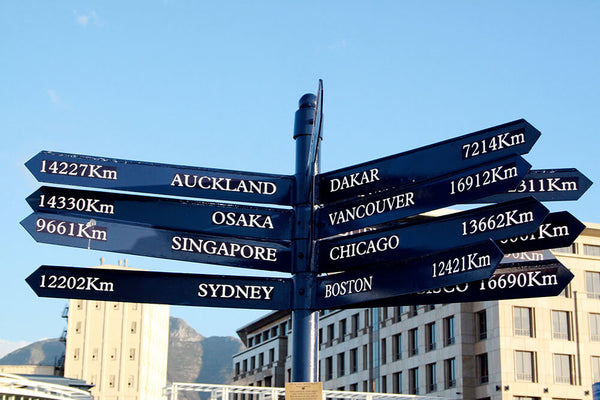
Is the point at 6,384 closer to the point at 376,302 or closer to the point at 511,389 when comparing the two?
the point at 376,302

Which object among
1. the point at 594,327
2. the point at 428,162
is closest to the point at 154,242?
the point at 428,162

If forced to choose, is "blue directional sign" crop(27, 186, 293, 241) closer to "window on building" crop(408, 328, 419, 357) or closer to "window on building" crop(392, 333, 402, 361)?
"window on building" crop(408, 328, 419, 357)

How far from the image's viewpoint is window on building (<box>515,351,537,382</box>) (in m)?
62.4

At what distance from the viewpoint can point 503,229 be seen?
7.57 meters

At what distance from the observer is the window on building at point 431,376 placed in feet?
224

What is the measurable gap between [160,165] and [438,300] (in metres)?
3.28

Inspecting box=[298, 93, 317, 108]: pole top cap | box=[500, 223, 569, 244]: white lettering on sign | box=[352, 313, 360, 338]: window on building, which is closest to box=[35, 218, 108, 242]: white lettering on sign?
box=[298, 93, 317, 108]: pole top cap

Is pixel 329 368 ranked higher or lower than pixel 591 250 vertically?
lower

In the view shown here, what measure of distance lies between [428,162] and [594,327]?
61945 mm

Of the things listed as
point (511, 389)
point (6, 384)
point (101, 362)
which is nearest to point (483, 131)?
point (6, 384)

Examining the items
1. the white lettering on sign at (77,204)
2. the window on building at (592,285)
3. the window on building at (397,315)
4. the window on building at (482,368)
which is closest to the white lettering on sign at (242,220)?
the white lettering on sign at (77,204)

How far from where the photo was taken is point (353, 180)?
351 inches

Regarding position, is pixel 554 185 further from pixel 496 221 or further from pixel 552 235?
pixel 496 221

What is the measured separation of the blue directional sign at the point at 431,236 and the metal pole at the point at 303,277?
0.63 ft
